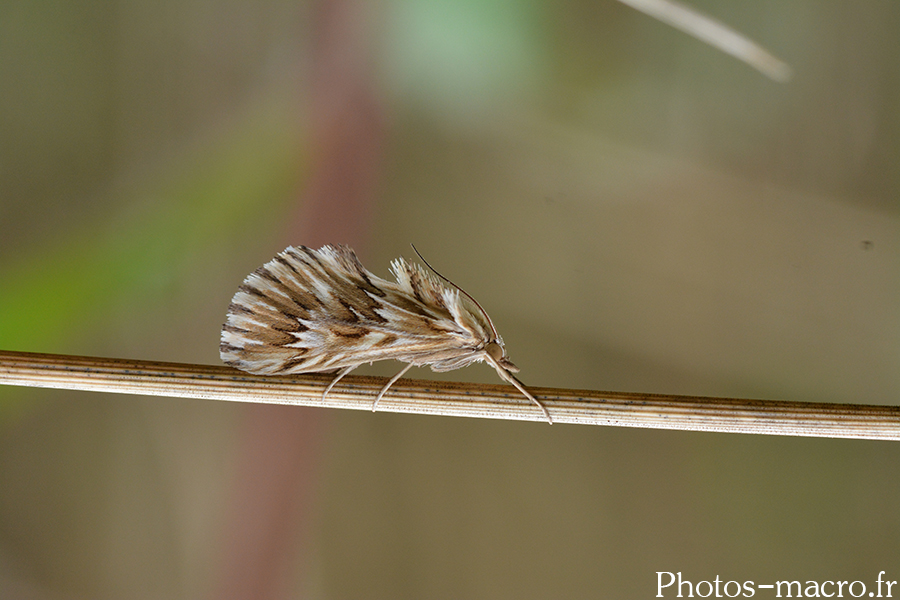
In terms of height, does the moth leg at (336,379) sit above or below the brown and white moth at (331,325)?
below

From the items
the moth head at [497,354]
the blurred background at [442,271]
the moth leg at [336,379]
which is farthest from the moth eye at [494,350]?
the blurred background at [442,271]

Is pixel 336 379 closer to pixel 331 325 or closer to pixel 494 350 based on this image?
pixel 331 325

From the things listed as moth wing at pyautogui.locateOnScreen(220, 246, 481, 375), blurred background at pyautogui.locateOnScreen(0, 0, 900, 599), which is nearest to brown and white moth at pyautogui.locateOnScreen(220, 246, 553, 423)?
moth wing at pyautogui.locateOnScreen(220, 246, 481, 375)

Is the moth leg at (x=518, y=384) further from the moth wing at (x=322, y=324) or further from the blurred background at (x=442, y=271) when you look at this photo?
the blurred background at (x=442, y=271)

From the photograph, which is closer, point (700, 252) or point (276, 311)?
point (276, 311)

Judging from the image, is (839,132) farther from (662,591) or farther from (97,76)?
(97,76)

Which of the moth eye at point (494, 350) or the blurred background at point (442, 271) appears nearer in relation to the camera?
the moth eye at point (494, 350)

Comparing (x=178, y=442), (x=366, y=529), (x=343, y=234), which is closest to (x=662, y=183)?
(x=343, y=234)

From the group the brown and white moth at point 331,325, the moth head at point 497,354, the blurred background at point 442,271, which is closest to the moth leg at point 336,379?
the brown and white moth at point 331,325
